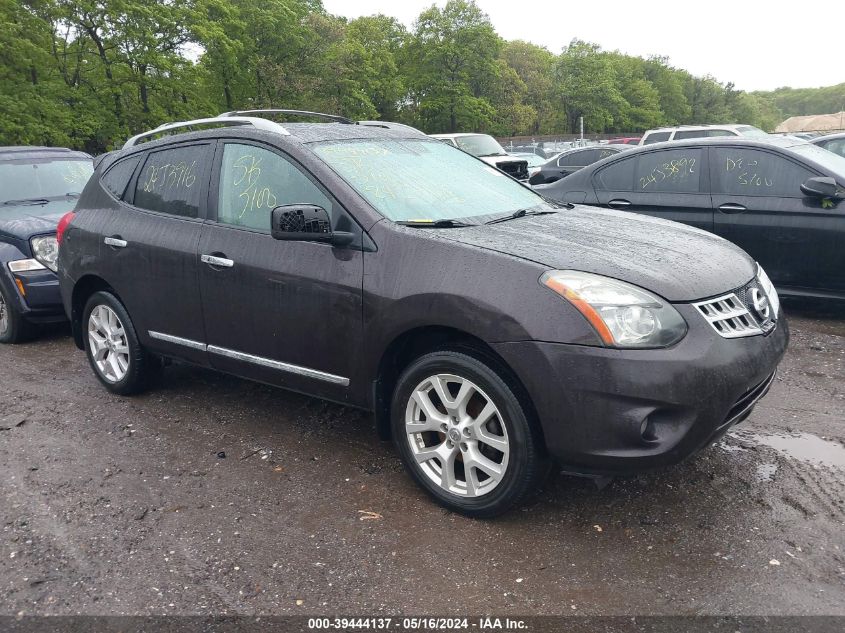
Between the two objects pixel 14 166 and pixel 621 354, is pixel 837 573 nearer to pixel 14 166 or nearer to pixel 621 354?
pixel 621 354

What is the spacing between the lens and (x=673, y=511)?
3.28 m

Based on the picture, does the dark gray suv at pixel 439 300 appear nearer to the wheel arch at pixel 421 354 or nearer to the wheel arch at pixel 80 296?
the wheel arch at pixel 421 354

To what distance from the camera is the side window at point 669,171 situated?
671 centimetres

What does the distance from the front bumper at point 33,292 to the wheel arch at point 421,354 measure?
167 inches

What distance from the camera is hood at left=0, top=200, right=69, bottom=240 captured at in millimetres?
6520

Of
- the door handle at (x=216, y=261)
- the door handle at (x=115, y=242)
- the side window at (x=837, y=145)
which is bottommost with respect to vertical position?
the door handle at (x=216, y=261)

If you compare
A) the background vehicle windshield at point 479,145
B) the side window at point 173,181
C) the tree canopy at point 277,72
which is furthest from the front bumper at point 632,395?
the tree canopy at point 277,72

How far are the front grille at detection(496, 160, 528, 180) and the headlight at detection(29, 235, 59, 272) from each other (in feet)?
39.2

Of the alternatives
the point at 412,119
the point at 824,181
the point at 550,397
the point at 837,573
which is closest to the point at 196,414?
the point at 550,397

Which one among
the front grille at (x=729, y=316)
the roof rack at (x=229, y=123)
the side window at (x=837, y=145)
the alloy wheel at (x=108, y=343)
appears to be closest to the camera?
the front grille at (x=729, y=316)

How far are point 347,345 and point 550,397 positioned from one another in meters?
1.10

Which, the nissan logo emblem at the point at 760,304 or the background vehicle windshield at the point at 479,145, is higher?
the background vehicle windshield at the point at 479,145

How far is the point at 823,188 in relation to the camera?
5.85 meters

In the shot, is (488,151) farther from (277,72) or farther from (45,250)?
(277,72)
